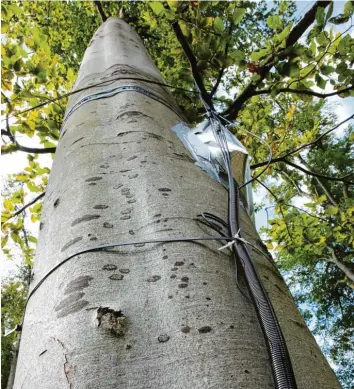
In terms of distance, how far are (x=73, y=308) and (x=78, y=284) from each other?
0.04 meters

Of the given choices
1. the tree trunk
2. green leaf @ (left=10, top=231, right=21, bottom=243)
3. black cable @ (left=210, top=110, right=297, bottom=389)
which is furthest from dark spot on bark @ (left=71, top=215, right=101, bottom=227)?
green leaf @ (left=10, top=231, right=21, bottom=243)

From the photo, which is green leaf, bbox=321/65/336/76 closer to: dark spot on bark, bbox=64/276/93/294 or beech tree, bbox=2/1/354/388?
beech tree, bbox=2/1/354/388

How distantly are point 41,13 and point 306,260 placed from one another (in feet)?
33.9

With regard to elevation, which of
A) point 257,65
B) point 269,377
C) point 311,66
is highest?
point 257,65

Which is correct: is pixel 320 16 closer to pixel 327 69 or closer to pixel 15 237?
pixel 327 69

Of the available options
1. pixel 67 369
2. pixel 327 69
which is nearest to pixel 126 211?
pixel 67 369

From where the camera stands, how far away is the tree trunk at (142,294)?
43 centimetres

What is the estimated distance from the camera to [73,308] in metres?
0.50

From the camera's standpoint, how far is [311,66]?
5.72 feet

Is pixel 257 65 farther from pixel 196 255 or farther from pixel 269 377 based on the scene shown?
pixel 269 377

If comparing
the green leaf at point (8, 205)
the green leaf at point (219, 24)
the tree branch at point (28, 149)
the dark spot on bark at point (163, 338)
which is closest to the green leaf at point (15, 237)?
the green leaf at point (8, 205)

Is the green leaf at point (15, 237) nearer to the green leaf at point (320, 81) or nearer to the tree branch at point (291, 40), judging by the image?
the tree branch at point (291, 40)

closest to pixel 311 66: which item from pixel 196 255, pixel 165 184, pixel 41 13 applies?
pixel 165 184

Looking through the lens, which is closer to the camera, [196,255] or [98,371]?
[98,371]
